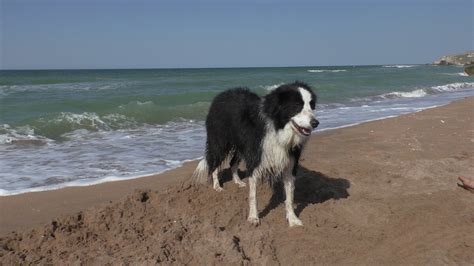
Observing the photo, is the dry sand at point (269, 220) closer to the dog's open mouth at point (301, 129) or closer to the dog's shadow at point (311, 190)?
the dog's shadow at point (311, 190)

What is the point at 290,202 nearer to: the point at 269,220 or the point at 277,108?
the point at 269,220

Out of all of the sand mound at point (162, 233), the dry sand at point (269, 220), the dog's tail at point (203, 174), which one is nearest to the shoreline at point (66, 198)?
the dry sand at point (269, 220)

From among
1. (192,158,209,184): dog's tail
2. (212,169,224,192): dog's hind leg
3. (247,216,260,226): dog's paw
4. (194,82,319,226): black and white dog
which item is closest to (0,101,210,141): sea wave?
(192,158,209,184): dog's tail

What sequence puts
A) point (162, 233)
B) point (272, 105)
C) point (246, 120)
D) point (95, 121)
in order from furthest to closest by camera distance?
point (95, 121) → point (246, 120) → point (272, 105) → point (162, 233)

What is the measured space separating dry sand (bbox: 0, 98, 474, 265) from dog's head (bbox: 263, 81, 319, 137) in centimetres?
97

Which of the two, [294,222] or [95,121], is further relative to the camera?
[95,121]

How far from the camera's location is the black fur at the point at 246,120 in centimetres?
452

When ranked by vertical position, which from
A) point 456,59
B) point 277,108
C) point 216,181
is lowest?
point 216,181

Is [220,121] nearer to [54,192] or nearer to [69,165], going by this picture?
[54,192]

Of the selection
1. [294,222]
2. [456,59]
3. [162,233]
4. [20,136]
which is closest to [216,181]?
[294,222]

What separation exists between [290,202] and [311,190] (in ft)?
2.87

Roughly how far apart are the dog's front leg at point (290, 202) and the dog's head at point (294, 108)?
675 millimetres

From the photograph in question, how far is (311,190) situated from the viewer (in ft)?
18.6

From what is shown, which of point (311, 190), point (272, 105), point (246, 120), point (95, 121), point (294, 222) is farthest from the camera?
point (95, 121)
